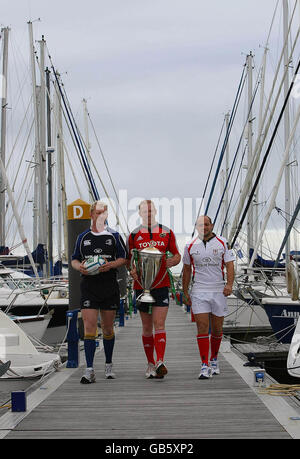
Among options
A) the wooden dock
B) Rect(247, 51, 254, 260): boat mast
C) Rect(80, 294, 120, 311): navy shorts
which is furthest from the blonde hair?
Rect(247, 51, 254, 260): boat mast

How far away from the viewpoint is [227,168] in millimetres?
40281

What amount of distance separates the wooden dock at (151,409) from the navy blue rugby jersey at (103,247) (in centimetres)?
130

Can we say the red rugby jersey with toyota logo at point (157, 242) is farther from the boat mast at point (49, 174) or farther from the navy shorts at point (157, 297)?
the boat mast at point (49, 174)

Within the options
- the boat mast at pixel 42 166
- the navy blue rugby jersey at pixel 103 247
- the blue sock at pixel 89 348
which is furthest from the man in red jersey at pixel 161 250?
the boat mast at pixel 42 166

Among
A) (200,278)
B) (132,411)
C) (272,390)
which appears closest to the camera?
(132,411)

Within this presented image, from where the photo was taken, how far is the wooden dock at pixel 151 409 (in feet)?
16.8

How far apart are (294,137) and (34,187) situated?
14972 millimetres

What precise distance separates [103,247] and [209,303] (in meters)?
1.36

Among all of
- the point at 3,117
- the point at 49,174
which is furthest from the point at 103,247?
the point at 3,117

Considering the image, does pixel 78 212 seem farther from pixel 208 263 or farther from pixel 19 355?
pixel 208 263

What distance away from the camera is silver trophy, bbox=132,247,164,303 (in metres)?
7.38

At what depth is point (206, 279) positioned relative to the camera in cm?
770
